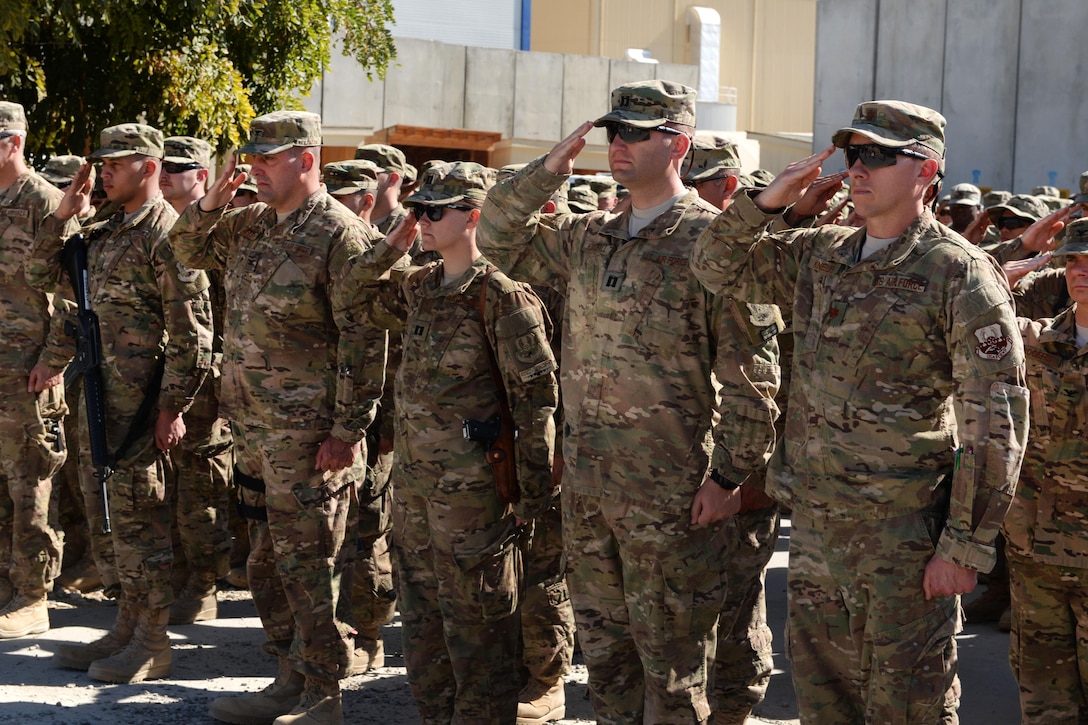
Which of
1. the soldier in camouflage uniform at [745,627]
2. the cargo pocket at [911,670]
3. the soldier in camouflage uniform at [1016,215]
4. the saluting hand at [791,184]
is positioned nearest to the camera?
the cargo pocket at [911,670]

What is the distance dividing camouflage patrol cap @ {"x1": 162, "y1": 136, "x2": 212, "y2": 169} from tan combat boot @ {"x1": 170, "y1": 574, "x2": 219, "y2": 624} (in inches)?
91.4

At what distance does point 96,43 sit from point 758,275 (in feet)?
29.5

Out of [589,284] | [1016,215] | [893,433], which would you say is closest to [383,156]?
[589,284]

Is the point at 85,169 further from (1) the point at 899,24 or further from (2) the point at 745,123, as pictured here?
(2) the point at 745,123

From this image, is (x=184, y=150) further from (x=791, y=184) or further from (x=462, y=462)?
(x=791, y=184)

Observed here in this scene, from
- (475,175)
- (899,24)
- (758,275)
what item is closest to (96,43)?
(475,175)

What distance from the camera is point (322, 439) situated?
5.60 meters

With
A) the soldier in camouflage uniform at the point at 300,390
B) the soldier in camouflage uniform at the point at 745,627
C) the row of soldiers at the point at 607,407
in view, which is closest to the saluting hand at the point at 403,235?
the row of soldiers at the point at 607,407

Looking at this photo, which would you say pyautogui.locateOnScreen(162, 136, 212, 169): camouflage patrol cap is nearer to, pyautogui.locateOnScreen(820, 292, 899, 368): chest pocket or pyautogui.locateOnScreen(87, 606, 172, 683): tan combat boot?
pyautogui.locateOnScreen(87, 606, 172, 683): tan combat boot

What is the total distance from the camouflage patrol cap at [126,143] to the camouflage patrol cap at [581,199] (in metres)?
2.48

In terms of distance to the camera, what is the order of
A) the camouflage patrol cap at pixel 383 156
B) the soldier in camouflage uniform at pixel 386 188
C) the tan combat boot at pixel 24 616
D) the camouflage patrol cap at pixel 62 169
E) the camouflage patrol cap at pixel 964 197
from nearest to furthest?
the tan combat boot at pixel 24 616 → the soldier in camouflage uniform at pixel 386 188 → the camouflage patrol cap at pixel 383 156 → the camouflage patrol cap at pixel 62 169 → the camouflage patrol cap at pixel 964 197

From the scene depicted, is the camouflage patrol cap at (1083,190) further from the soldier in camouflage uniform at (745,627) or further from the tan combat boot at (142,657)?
the tan combat boot at (142,657)

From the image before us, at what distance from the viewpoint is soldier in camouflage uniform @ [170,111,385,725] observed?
550 cm

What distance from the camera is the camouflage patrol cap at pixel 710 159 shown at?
19.8 ft
